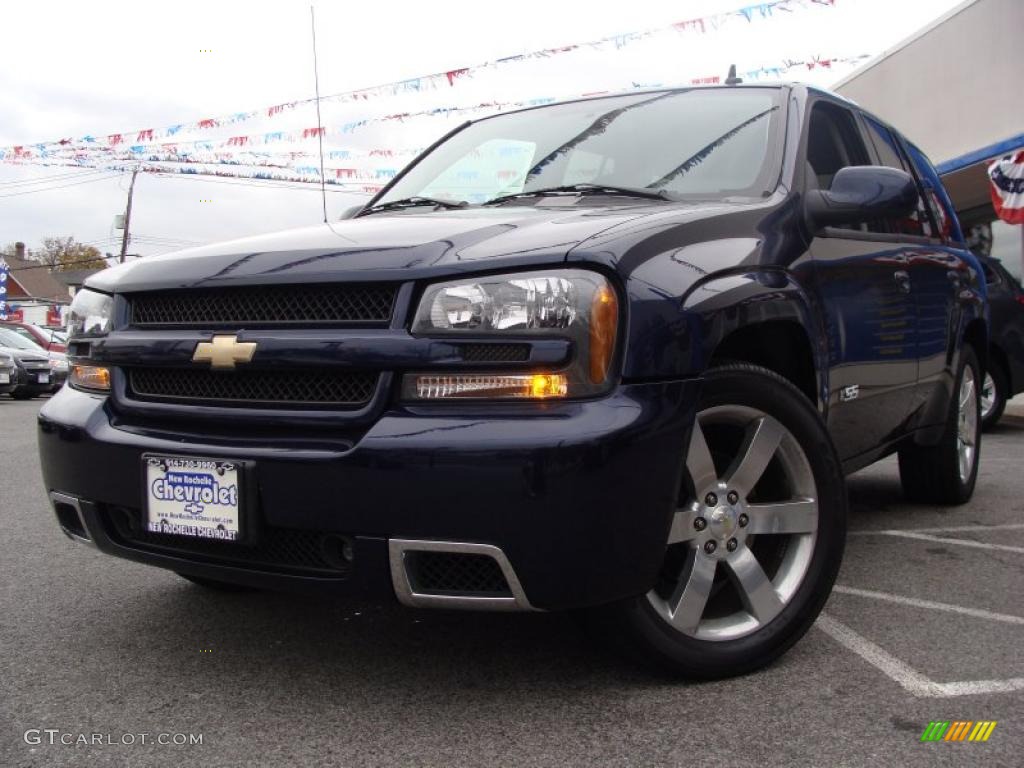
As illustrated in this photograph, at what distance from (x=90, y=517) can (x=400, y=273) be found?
1.10 m

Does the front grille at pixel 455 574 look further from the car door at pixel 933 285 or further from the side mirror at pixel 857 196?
Answer: the car door at pixel 933 285

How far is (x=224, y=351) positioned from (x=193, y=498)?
0.36 meters

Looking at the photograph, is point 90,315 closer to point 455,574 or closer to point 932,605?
point 455,574

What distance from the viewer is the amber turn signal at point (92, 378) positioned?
2.70 meters

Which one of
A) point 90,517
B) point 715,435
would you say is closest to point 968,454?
→ point 715,435

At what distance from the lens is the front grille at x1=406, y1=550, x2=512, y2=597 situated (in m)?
2.17

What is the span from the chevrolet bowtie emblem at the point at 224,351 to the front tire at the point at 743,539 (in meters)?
1.05

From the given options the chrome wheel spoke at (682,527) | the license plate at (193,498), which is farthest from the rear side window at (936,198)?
the license plate at (193,498)

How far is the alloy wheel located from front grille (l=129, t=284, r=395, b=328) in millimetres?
839

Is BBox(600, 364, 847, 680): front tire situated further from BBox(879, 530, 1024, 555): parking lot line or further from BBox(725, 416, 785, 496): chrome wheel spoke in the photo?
BBox(879, 530, 1024, 555): parking lot line

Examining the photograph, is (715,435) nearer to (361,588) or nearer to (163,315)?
(361,588)

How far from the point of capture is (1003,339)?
826 cm

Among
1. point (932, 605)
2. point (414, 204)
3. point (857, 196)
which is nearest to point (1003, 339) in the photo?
point (932, 605)

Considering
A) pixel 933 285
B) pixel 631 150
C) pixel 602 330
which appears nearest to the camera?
pixel 602 330
